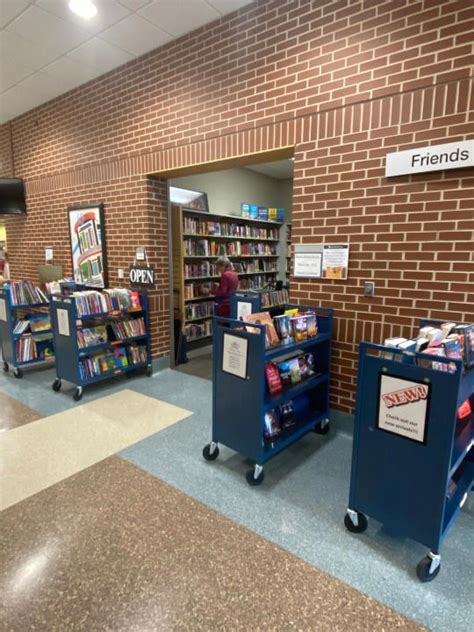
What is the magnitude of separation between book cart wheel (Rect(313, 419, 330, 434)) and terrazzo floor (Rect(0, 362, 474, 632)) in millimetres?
55

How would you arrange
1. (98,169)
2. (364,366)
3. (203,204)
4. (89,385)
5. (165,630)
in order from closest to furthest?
(165,630) < (364,366) < (89,385) < (98,169) < (203,204)

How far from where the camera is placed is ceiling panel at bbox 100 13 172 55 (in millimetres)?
3385

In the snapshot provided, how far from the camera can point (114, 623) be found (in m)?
1.44

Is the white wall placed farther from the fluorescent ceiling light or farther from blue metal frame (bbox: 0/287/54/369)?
blue metal frame (bbox: 0/287/54/369)

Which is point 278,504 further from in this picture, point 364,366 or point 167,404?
point 167,404

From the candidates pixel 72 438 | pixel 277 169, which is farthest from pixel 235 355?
pixel 277 169

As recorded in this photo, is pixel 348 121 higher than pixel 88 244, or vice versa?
pixel 348 121


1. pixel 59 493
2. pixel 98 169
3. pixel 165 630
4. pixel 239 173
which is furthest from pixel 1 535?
pixel 239 173

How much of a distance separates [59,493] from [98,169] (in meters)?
4.09

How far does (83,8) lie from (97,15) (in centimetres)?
15

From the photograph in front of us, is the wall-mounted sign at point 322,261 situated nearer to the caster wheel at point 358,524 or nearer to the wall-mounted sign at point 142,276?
the caster wheel at point 358,524

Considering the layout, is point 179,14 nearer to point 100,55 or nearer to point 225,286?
point 100,55

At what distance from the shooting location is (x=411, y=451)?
5.51ft

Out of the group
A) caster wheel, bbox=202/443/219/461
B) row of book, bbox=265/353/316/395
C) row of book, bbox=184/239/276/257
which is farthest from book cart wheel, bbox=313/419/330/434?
row of book, bbox=184/239/276/257
